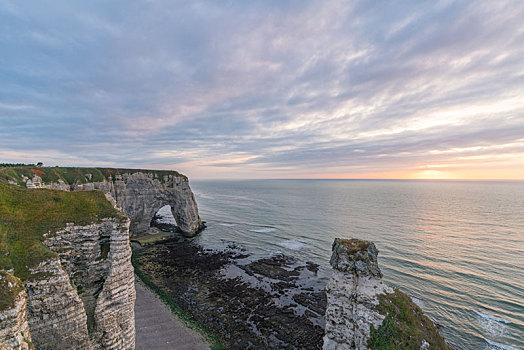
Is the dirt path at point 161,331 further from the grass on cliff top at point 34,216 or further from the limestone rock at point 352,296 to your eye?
the grass on cliff top at point 34,216

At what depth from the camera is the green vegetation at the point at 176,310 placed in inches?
727

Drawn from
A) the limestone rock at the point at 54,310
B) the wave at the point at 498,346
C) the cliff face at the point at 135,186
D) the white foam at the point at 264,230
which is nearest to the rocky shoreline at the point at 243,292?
the cliff face at the point at 135,186

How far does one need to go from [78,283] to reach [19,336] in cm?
375

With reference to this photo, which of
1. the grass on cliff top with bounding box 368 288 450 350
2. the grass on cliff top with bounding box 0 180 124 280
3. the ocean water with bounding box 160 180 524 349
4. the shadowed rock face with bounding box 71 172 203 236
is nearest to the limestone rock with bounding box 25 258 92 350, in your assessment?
the grass on cliff top with bounding box 0 180 124 280

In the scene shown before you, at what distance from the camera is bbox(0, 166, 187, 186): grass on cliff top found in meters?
26.4

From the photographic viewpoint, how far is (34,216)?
10.3 metres

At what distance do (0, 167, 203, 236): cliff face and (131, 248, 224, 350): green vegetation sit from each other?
15.7 metres

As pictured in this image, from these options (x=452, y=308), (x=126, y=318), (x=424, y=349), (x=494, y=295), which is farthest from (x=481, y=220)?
(x=126, y=318)

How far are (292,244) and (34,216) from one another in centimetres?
3996

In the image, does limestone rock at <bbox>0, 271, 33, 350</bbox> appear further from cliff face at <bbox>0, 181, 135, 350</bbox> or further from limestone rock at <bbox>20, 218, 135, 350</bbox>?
limestone rock at <bbox>20, 218, 135, 350</bbox>

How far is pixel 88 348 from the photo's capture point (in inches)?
399

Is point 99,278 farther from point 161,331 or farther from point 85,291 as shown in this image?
point 161,331

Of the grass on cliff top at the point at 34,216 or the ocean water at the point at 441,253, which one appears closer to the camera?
the grass on cliff top at the point at 34,216

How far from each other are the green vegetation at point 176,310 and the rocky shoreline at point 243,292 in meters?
0.37
